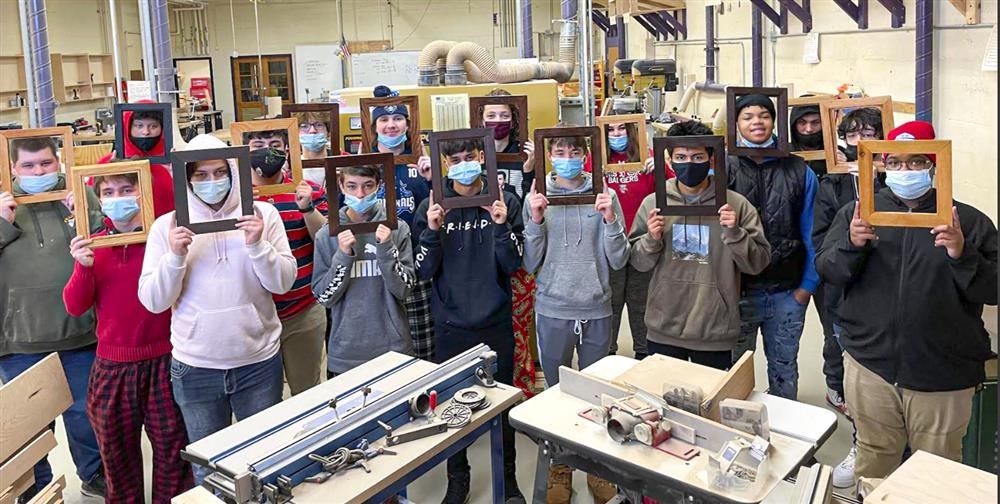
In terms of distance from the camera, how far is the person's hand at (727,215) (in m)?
2.77

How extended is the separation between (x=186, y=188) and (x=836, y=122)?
2324mm

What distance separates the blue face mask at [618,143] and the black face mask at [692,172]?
→ 0.43 meters

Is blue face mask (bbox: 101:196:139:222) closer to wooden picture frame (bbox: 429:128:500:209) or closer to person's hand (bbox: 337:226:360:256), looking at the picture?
person's hand (bbox: 337:226:360:256)

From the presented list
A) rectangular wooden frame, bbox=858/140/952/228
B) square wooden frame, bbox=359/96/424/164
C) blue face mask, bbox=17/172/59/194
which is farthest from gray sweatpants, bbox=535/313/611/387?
blue face mask, bbox=17/172/59/194

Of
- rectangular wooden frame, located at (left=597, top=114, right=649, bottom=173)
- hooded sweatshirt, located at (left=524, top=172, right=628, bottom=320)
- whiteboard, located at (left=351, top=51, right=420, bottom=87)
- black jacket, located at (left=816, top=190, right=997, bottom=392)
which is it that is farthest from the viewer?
whiteboard, located at (left=351, top=51, right=420, bottom=87)

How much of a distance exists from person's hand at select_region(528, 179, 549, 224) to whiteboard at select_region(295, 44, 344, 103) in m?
11.2

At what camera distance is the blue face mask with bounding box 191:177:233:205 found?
2.54m

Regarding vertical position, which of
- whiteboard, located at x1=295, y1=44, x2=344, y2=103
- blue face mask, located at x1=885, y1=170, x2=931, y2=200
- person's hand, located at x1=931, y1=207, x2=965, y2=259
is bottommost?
person's hand, located at x1=931, y1=207, x2=965, y2=259

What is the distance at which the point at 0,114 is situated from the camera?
9.98 metres

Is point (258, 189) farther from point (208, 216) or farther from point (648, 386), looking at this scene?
point (648, 386)

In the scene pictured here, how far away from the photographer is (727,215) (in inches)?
109

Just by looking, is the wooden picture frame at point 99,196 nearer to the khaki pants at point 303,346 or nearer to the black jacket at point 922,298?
the khaki pants at point 303,346

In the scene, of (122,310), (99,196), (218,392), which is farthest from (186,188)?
(218,392)

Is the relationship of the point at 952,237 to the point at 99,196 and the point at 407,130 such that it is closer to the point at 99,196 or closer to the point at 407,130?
the point at 407,130
